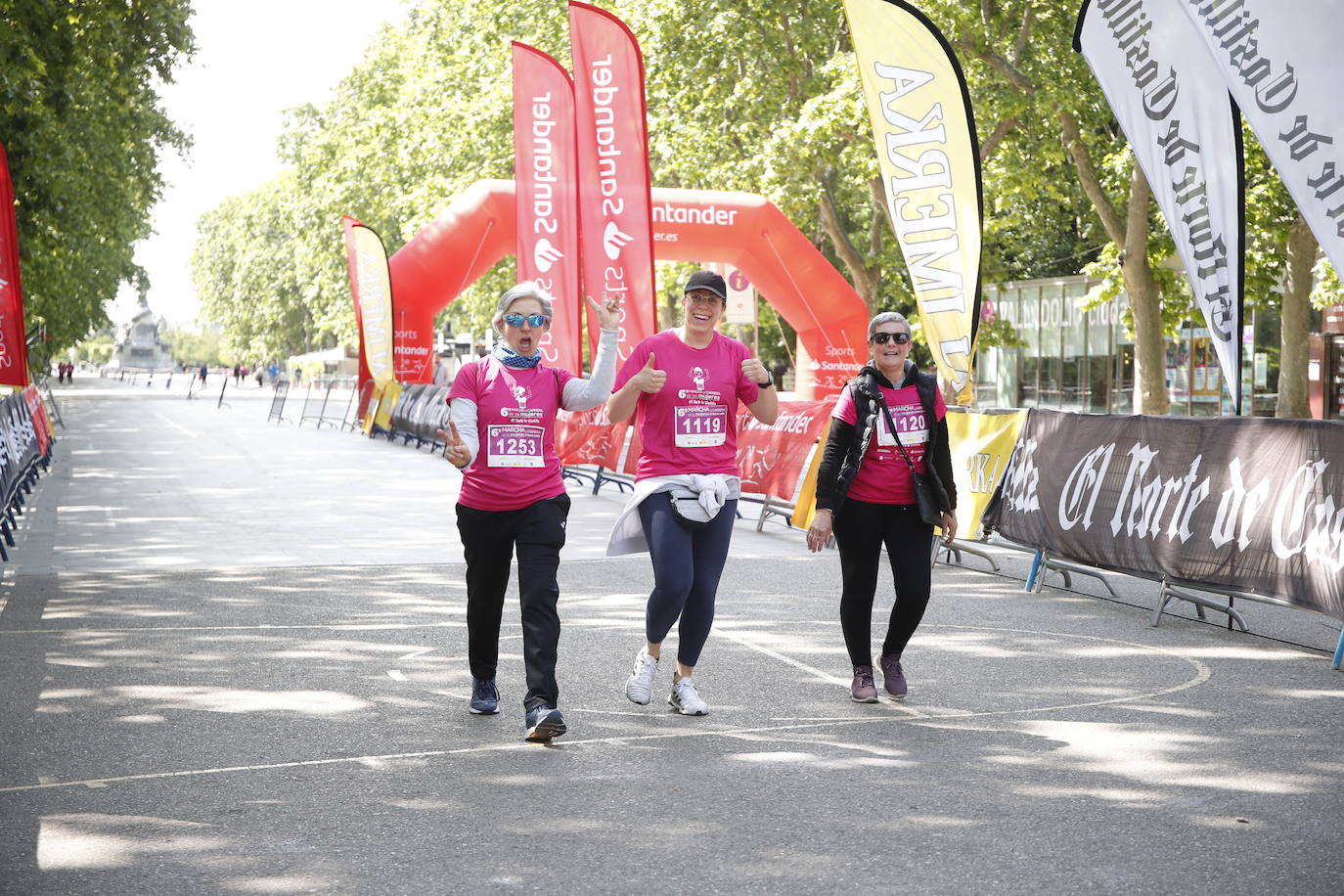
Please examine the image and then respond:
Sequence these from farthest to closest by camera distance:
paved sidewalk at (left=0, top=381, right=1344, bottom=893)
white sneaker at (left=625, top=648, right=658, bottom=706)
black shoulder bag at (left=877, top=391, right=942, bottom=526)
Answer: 1. black shoulder bag at (left=877, top=391, right=942, bottom=526)
2. white sneaker at (left=625, top=648, right=658, bottom=706)
3. paved sidewalk at (left=0, top=381, right=1344, bottom=893)

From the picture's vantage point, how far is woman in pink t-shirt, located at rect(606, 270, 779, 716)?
22.0 feet

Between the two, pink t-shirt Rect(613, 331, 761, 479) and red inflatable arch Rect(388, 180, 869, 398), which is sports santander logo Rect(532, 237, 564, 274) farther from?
pink t-shirt Rect(613, 331, 761, 479)

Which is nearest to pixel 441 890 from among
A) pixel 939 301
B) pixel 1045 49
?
pixel 939 301

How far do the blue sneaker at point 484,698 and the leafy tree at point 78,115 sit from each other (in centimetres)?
1176

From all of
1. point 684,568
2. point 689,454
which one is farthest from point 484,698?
point 689,454

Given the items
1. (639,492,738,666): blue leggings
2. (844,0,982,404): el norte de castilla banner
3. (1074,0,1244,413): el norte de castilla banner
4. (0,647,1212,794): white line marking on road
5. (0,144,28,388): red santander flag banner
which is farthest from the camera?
(0,144,28,388): red santander flag banner

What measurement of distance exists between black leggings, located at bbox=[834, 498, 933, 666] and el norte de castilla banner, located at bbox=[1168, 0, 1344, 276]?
272cm

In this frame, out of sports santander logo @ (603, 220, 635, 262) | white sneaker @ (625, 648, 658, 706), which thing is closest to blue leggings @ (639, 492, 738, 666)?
white sneaker @ (625, 648, 658, 706)

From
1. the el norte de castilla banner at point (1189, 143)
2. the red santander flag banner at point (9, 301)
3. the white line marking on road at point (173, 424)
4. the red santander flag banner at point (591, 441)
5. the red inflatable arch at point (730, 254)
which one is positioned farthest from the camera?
the white line marking on road at point (173, 424)

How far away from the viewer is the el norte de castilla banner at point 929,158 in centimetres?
1304

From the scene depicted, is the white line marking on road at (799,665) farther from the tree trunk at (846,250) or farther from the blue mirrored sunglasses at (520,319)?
the tree trunk at (846,250)

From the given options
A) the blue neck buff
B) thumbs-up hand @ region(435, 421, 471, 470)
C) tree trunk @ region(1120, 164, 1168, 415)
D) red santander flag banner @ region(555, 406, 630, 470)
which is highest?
Result: tree trunk @ region(1120, 164, 1168, 415)

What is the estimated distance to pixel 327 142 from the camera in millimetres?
54281

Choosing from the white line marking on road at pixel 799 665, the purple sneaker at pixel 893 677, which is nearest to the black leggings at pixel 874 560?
the purple sneaker at pixel 893 677
